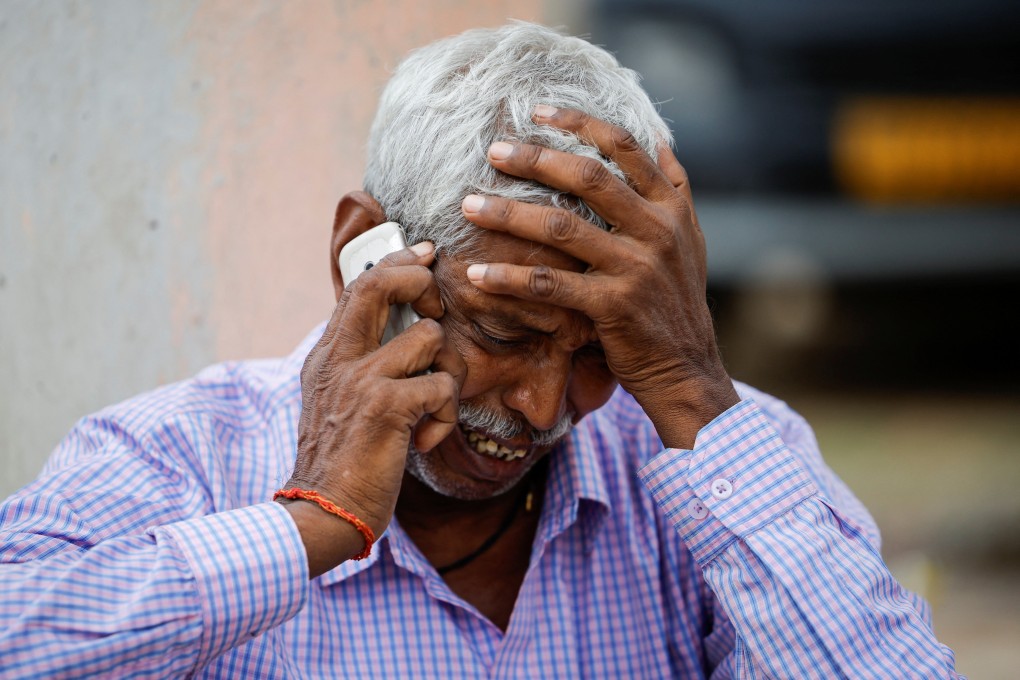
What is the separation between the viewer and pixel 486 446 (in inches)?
80.9

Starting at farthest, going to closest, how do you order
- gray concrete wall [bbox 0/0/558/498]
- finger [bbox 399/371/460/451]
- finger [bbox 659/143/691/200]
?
gray concrete wall [bbox 0/0/558/498], finger [bbox 659/143/691/200], finger [bbox 399/371/460/451]

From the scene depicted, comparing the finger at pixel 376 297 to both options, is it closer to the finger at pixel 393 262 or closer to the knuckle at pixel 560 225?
the finger at pixel 393 262

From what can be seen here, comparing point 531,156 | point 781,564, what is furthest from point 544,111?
point 781,564

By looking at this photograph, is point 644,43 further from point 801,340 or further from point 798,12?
point 801,340

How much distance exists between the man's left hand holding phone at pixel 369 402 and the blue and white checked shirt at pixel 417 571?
0.09 metres

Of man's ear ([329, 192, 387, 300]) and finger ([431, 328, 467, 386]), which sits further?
man's ear ([329, 192, 387, 300])

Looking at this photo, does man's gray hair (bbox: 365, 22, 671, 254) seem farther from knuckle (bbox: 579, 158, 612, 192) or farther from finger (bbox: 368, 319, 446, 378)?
finger (bbox: 368, 319, 446, 378)

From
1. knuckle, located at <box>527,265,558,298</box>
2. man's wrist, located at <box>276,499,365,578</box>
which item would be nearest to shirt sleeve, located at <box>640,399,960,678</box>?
knuckle, located at <box>527,265,558,298</box>

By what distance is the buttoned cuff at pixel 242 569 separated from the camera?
153 cm

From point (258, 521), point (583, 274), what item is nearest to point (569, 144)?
point (583, 274)

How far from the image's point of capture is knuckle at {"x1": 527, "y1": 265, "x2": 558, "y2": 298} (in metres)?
1.80

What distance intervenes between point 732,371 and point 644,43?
2.15m

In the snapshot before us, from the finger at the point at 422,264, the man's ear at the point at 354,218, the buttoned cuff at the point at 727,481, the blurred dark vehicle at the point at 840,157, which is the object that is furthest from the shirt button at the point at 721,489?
the blurred dark vehicle at the point at 840,157

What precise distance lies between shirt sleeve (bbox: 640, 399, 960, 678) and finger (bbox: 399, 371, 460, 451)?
1.34ft
